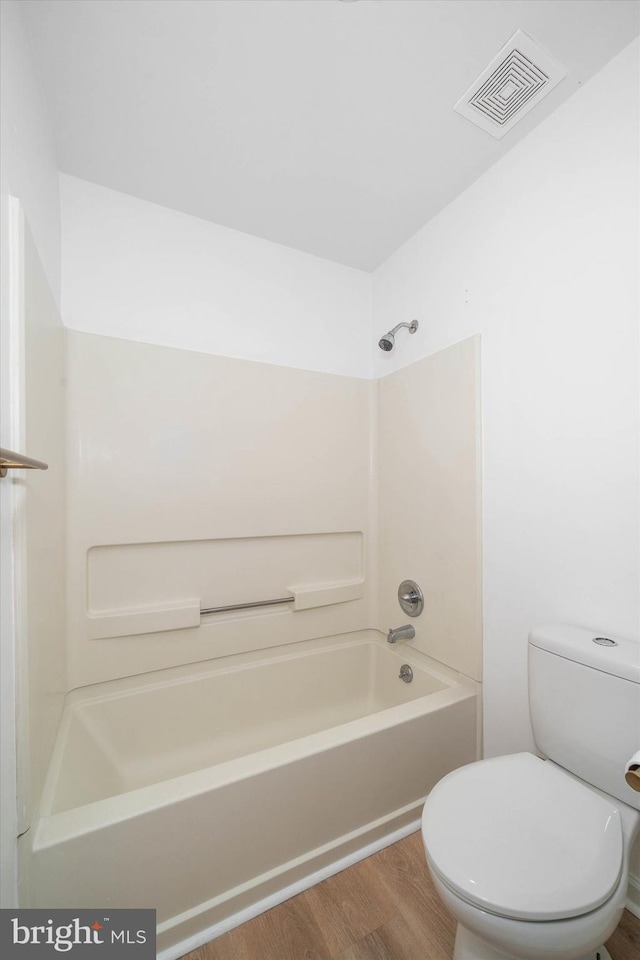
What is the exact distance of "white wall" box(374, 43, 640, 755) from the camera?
3.52 ft

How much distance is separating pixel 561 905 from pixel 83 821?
105cm

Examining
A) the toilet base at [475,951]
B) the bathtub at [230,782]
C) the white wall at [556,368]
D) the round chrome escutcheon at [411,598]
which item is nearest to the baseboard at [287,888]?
the bathtub at [230,782]

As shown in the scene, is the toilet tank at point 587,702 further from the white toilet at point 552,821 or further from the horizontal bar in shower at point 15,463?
the horizontal bar in shower at point 15,463

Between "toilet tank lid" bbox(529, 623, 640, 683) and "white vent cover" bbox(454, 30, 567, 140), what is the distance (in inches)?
65.0

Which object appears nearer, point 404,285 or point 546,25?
point 546,25

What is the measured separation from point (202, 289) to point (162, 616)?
1.46 metres

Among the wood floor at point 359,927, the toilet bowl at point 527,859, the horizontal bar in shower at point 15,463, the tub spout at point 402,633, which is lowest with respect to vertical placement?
the wood floor at point 359,927

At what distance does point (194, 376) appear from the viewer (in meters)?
1.68

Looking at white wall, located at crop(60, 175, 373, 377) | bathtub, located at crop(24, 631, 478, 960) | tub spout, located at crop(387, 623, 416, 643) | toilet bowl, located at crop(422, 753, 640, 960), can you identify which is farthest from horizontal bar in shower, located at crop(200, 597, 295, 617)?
white wall, located at crop(60, 175, 373, 377)

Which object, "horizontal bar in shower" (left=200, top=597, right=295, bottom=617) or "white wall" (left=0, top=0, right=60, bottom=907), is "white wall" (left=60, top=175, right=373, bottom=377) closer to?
"white wall" (left=0, top=0, right=60, bottom=907)

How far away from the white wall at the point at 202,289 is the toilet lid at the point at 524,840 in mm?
1771

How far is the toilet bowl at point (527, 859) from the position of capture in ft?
2.27

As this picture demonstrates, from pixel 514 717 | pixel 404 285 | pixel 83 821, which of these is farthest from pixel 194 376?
pixel 514 717

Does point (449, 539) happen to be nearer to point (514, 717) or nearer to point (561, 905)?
point (514, 717)
